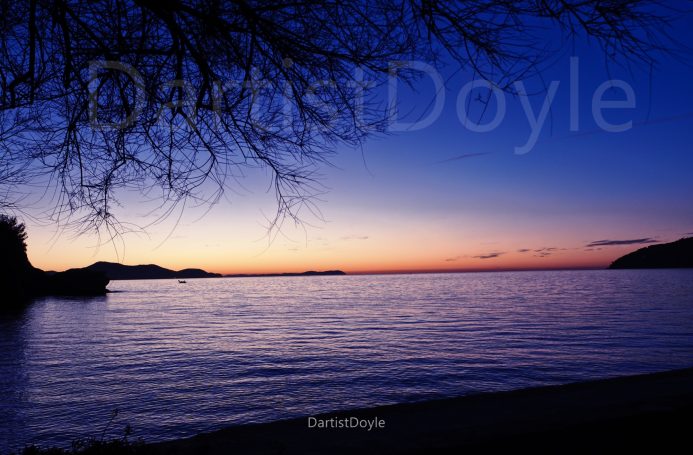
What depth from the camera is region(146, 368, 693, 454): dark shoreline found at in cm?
480

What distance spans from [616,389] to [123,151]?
823 centimetres

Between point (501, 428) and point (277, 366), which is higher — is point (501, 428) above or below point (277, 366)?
above

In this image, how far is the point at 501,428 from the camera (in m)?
5.44

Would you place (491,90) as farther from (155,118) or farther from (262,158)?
(155,118)

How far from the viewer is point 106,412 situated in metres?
11.9

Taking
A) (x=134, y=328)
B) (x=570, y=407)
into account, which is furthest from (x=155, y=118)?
(x=134, y=328)

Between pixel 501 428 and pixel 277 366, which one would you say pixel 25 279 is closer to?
pixel 277 366

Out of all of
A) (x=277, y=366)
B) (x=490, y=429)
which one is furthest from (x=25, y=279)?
(x=490, y=429)

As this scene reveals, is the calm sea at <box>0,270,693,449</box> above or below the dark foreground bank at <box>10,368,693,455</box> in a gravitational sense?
below

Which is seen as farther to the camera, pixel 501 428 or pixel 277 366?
pixel 277 366

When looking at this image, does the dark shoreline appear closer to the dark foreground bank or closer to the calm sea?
the dark foreground bank

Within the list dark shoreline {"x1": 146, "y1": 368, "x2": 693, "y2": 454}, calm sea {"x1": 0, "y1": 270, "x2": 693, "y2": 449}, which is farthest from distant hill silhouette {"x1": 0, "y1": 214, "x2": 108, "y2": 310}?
dark shoreline {"x1": 146, "y1": 368, "x2": 693, "y2": 454}

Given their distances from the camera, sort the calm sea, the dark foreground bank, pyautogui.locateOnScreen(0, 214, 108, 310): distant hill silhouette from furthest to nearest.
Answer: pyautogui.locateOnScreen(0, 214, 108, 310): distant hill silhouette < the calm sea < the dark foreground bank

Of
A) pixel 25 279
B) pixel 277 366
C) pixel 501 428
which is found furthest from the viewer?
pixel 25 279
